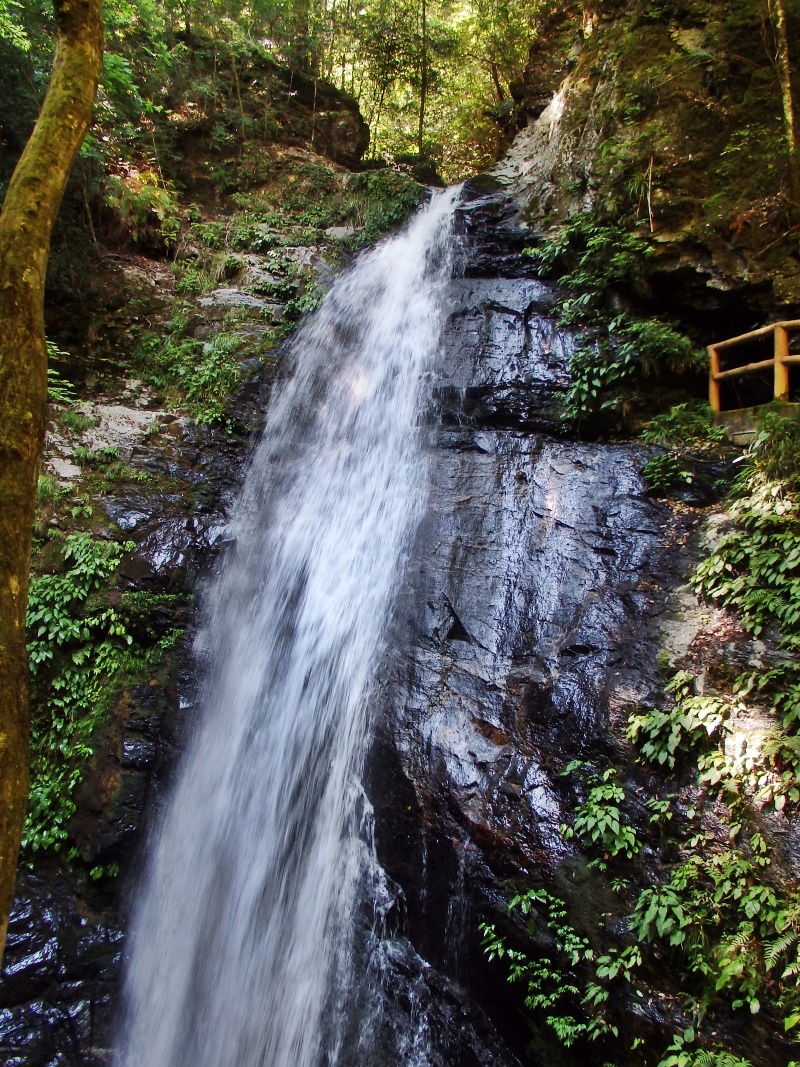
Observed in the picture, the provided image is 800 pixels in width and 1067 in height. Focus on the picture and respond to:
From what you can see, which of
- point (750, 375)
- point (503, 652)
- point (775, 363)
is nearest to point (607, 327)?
point (750, 375)

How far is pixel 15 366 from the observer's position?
2752 mm

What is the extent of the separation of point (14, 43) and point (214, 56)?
28.7ft

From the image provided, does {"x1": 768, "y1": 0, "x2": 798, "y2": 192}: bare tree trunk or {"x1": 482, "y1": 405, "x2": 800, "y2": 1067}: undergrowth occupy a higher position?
{"x1": 768, "y1": 0, "x2": 798, "y2": 192}: bare tree trunk

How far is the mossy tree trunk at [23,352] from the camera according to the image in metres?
2.23

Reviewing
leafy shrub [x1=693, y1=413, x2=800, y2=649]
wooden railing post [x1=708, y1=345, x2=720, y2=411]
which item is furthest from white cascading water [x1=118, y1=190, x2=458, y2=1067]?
wooden railing post [x1=708, y1=345, x2=720, y2=411]

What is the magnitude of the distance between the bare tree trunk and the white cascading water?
5040 mm

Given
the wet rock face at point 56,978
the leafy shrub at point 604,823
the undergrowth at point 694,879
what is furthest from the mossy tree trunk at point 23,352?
the wet rock face at point 56,978

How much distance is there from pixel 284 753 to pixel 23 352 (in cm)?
474

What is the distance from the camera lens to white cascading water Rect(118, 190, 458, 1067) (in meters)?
5.38

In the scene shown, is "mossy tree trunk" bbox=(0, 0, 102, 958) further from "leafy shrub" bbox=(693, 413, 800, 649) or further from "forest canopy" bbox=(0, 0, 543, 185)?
"forest canopy" bbox=(0, 0, 543, 185)

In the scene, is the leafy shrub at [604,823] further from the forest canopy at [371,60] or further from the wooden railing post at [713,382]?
the forest canopy at [371,60]

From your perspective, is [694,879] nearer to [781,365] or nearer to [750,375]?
[781,365]

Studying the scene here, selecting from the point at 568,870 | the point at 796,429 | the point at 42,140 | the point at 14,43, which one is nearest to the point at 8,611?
the point at 42,140

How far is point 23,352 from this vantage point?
2809mm
